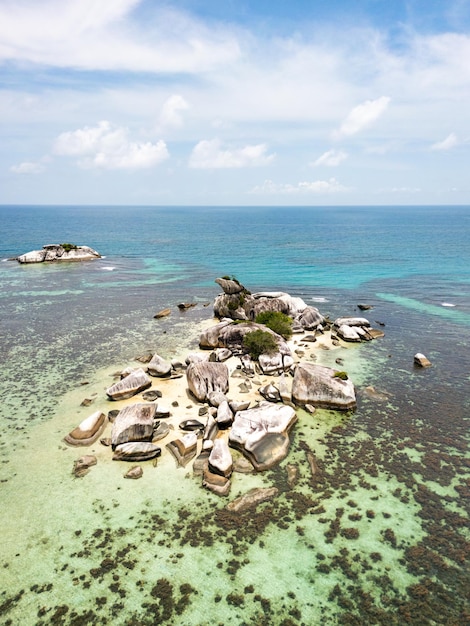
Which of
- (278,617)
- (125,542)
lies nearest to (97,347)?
(125,542)

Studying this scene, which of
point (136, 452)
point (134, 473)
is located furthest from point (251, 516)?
point (136, 452)

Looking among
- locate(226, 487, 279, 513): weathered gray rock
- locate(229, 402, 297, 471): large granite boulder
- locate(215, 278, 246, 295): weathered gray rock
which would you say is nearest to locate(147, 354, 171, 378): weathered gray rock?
locate(229, 402, 297, 471): large granite boulder

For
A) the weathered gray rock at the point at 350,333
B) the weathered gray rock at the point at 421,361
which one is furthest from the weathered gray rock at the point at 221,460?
the weathered gray rock at the point at 350,333

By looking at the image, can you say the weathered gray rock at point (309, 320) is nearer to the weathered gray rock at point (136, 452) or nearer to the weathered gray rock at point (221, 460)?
the weathered gray rock at point (221, 460)

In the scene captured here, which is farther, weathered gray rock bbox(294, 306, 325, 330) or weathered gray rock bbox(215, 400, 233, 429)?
weathered gray rock bbox(294, 306, 325, 330)

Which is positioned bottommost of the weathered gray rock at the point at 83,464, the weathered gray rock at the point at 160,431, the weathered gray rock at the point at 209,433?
the weathered gray rock at the point at 83,464

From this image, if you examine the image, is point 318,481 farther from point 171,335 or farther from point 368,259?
point 368,259

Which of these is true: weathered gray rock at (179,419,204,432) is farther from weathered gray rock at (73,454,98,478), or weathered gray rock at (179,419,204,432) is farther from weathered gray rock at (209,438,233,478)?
weathered gray rock at (73,454,98,478)
